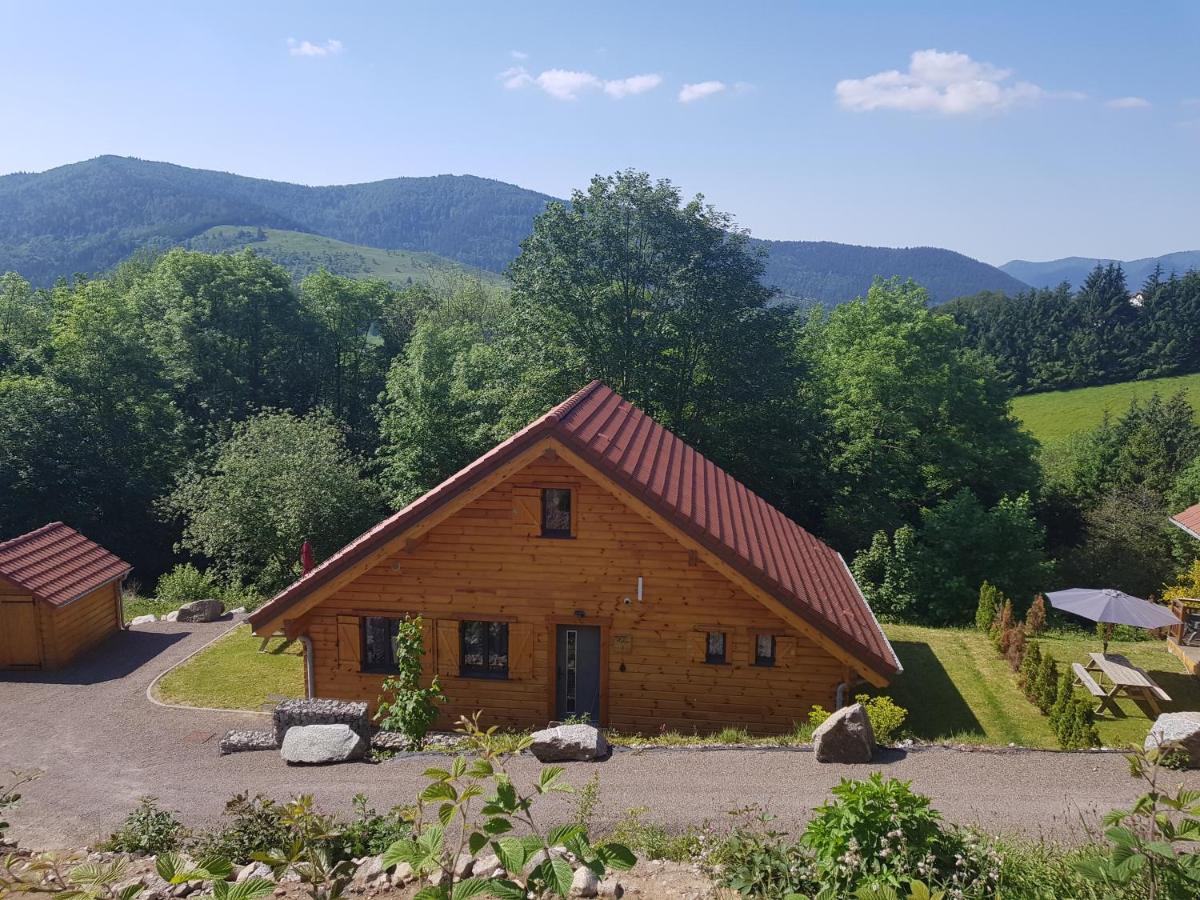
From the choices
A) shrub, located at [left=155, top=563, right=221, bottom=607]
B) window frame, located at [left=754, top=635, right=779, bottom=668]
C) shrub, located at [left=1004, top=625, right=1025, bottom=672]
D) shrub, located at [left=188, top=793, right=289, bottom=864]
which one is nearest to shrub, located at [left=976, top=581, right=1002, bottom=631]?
shrub, located at [left=1004, top=625, right=1025, bottom=672]

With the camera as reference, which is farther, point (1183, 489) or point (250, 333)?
point (250, 333)

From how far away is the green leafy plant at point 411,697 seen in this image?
12172mm

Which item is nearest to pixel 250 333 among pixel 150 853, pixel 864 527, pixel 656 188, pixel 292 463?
pixel 292 463

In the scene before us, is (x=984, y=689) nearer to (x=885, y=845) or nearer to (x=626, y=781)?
(x=626, y=781)

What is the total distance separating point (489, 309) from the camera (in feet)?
210

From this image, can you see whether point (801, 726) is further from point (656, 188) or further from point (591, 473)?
point (656, 188)

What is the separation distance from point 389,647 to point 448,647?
115 centimetres

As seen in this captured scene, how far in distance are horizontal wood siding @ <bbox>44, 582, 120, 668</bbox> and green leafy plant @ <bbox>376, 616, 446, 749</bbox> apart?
31.8ft

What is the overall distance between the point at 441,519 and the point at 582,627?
307 centimetres

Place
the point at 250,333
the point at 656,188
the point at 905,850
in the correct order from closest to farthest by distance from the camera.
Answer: the point at 905,850, the point at 656,188, the point at 250,333

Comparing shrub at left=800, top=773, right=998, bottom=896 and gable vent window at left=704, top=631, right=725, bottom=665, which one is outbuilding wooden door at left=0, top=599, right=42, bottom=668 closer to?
gable vent window at left=704, top=631, right=725, bottom=665

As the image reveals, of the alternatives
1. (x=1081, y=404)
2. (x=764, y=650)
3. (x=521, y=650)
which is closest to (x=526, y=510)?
(x=521, y=650)

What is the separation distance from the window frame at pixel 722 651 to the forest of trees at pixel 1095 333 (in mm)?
59495

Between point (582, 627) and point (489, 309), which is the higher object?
point (489, 309)
